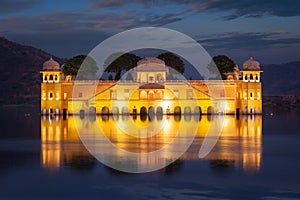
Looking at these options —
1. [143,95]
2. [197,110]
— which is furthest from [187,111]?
[143,95]

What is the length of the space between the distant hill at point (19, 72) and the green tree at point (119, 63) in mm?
51039

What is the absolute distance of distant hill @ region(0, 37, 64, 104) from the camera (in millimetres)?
120750

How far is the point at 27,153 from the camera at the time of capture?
88.7 feet

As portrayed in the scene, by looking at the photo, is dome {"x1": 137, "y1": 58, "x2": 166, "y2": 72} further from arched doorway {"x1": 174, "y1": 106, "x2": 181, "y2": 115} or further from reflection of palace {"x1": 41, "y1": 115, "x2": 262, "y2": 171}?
reflection of palace {"x1": 41, "y1": 115, "x2": 262, "y2": 171}

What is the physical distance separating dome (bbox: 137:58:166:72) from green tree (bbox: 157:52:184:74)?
4931 millimetres

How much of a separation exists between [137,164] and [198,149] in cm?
570

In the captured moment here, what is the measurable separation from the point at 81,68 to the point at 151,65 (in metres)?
6.30

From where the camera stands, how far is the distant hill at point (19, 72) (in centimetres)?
12075

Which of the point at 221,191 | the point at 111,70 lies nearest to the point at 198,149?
the point at 221,191

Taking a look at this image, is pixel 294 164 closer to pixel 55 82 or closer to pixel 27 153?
pixel 27 153

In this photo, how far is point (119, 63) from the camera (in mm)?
68125

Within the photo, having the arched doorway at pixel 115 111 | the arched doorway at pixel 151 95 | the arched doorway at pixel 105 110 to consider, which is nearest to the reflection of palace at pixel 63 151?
the arched doorway at pixel 115 111

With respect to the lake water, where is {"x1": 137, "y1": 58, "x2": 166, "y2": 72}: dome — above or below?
above

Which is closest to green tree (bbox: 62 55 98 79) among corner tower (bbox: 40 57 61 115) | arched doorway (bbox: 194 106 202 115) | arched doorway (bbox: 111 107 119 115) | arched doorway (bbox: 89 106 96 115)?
corner tower (bbox: 40 57 61 115)
